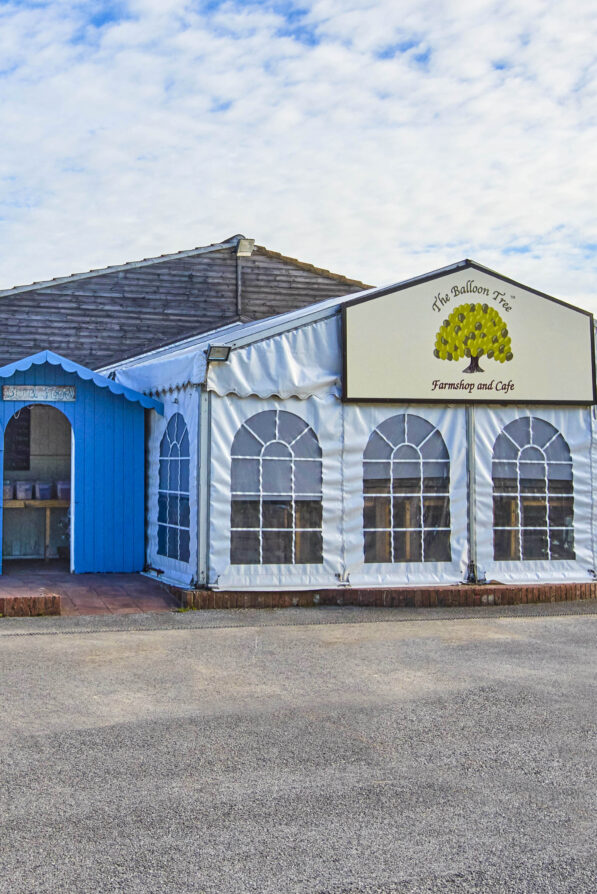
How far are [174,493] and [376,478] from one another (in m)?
2.60

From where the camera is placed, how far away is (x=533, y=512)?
12.3 meters

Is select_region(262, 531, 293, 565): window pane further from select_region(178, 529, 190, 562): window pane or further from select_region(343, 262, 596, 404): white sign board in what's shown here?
select_region(343, 262, 596, 404): white sign board

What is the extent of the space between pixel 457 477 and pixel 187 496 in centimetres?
338

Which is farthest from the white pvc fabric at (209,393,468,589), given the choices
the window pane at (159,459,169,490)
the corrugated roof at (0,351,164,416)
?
the corrugated roof at (0,351,164,416)

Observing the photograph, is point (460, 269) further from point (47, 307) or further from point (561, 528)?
point (47, 307)

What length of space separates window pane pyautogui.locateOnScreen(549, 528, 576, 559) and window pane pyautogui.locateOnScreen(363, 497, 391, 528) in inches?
90.3

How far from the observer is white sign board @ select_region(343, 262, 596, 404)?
466 inches

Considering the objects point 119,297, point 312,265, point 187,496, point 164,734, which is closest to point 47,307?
point 119,297

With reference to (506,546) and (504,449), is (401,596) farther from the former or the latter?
(504,449)

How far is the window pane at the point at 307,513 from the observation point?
1143 cm

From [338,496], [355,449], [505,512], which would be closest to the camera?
[338,496]

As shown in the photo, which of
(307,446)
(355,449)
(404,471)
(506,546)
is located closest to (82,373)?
(307,446)

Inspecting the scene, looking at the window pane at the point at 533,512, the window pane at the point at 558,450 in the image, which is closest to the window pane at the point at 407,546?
the window pane at the point at 533,512

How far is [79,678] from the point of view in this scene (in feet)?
24.6
